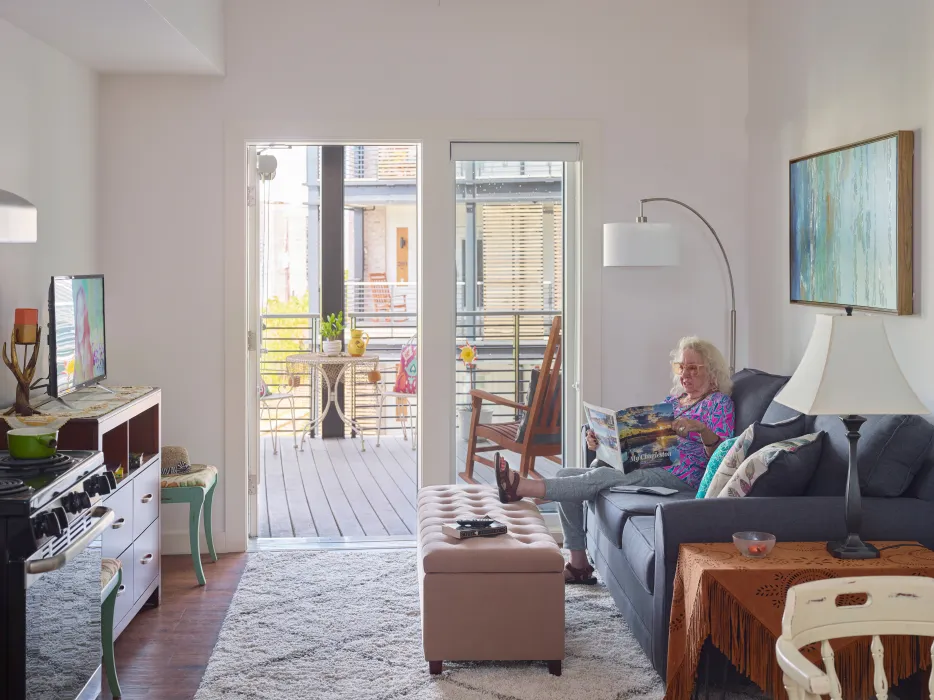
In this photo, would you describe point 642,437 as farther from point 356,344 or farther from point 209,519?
point 356,344

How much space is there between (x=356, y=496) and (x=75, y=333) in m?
2.75

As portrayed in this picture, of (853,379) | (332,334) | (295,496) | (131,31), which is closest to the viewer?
(853,379)

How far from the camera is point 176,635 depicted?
3811 millimetres

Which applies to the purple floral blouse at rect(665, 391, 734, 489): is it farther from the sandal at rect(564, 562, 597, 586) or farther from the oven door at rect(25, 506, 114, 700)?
the oven door at rect(25, 506, 114, 700)

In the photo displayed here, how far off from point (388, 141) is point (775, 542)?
2924mm

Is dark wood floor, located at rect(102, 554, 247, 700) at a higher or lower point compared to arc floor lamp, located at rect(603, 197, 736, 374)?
lower

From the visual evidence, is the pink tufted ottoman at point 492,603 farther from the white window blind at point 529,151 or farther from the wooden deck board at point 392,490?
the white window blind at point 529,151

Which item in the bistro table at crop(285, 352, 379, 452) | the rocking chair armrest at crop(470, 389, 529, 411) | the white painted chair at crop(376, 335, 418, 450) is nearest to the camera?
the rocking chair armrest at crop(470, 389, 529, 411)

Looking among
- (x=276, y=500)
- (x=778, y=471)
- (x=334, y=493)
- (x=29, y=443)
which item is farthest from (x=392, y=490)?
(x=29, y=443)

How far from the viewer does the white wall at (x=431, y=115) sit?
491 cm

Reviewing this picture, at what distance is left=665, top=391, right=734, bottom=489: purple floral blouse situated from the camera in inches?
164

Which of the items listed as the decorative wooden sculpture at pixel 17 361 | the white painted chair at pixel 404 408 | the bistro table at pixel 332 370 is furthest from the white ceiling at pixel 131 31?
the white painted chair at pixel 404 408

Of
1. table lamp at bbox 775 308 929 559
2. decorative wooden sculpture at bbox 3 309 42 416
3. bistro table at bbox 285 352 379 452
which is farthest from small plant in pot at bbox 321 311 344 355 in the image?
table lamp at bbox 775 308 929 559

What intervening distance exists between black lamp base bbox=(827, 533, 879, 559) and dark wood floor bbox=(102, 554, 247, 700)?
83.2 inches
